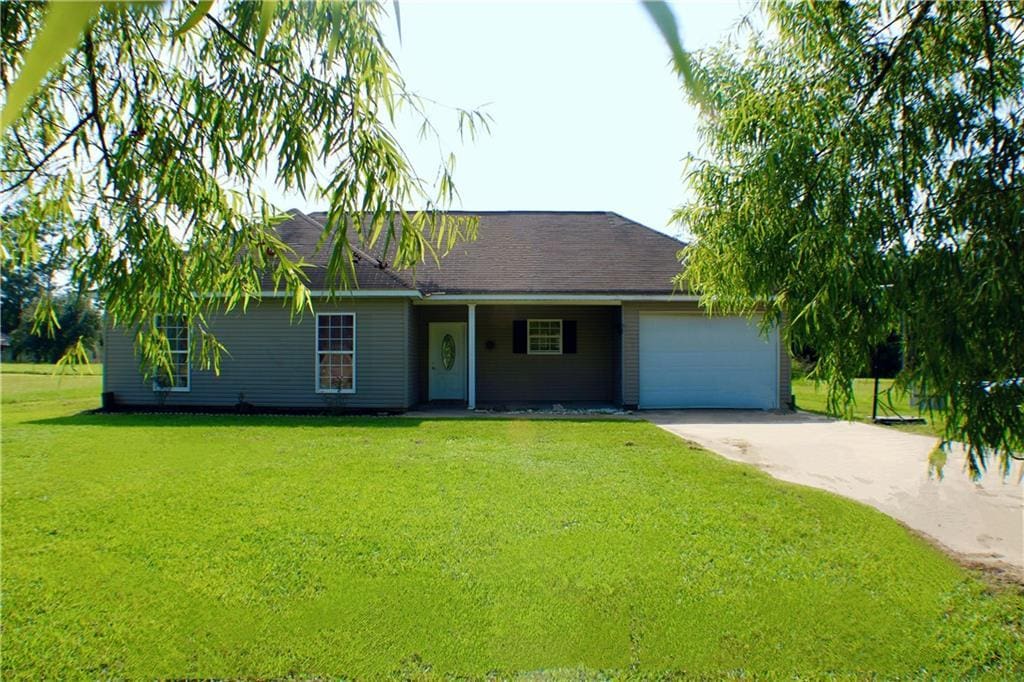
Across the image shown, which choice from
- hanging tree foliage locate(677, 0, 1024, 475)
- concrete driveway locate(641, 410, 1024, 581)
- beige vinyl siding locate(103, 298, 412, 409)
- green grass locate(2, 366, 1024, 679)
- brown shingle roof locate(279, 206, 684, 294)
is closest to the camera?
hanging tree foliage locate(677, 0, 1024, 475)

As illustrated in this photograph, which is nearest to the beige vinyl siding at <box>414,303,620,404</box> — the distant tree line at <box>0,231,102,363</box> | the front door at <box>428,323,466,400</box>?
the front door at <box>428,323,466,400</box>

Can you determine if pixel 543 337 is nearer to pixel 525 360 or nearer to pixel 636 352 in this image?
pixel 525 360

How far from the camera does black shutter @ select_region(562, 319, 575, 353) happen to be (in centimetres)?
1524

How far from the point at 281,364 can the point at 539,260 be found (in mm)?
6717

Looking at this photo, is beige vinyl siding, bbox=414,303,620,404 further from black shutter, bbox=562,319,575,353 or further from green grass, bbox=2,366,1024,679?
green grass, bbox=2,366,1024,679

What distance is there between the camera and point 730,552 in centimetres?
432

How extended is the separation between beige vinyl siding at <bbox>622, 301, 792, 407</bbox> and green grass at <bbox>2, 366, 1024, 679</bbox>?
22.0 feet

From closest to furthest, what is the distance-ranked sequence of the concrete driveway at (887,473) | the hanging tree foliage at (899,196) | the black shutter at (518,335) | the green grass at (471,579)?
the hanging tree foliage at (899,196), the green grass at (471,579), the concrete driveway at (887,473), the black shutter at (518,335)

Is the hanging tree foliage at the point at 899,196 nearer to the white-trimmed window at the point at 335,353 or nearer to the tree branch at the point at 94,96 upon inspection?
the tree branch at the point at 94,96

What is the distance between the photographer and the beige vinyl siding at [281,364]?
12.9 meters

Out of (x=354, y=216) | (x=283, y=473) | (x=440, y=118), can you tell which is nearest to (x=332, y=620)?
(x=354, y=216)

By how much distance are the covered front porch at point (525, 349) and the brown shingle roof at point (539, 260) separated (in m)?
1.08

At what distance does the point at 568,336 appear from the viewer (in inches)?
601

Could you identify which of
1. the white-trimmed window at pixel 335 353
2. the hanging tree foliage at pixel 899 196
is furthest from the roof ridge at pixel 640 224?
the hanging tree foliage at pixel 899 196
